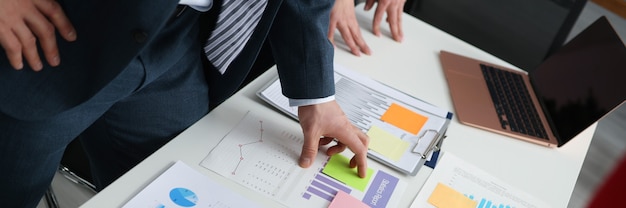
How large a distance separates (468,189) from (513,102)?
1.25ft

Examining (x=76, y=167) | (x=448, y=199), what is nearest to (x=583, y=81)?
(x=448, y=199)

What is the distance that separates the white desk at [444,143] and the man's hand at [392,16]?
0.08ft

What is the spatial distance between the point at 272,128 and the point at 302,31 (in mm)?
216

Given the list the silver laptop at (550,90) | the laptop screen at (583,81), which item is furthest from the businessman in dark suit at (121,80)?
the laptop screen at (583,81)

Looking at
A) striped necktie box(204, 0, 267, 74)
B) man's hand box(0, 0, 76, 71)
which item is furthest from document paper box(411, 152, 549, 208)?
man's hand box(0, 0, 76, 71)

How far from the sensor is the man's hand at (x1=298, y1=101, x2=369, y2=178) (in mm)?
990

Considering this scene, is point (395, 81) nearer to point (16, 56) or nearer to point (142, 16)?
point (142, 16)

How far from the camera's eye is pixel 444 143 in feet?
3.80

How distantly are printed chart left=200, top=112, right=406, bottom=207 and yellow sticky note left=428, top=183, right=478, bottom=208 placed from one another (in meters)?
0.07

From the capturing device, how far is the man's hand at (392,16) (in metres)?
1.47

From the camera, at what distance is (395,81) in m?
1.33

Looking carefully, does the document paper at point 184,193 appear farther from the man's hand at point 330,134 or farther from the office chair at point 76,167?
the office chair at point 76,167

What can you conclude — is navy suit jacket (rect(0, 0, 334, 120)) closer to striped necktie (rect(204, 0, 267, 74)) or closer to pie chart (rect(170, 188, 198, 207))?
striped necktie (rect(204, 0, 267, 74))

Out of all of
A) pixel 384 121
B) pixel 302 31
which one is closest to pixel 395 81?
pixel 384 121
